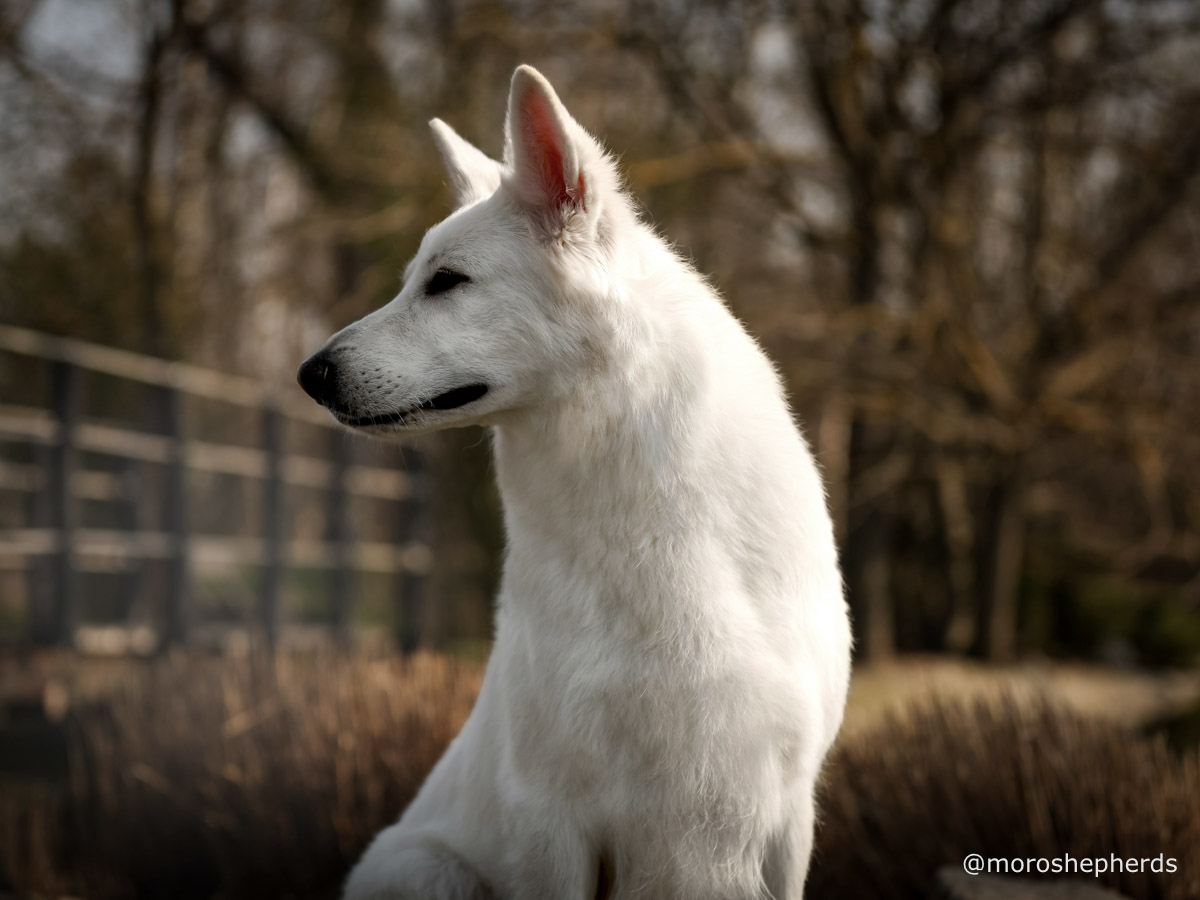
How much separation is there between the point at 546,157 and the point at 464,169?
0.51 meters

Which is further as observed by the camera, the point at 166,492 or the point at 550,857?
the point at 166,492

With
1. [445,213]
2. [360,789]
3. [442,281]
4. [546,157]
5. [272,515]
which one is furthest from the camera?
[272,515]

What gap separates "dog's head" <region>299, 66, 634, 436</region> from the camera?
7.86 feet

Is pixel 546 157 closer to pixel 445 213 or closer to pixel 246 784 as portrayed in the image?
pixel 246 784

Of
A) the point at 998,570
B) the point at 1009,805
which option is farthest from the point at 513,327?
the point at 998,570

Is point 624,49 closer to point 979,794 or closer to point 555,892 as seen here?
point 979,794

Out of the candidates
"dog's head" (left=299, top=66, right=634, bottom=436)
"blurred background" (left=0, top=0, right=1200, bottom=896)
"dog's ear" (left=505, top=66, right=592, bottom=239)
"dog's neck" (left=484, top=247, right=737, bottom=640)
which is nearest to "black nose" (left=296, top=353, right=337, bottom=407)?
"dog's head" (left=299, top=66, right=634, bottom=436)

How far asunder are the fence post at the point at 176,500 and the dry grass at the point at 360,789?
3.02 metres

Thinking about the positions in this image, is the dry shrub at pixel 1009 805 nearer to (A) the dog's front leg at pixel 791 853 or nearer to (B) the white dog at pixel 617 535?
(A) the dog's front leg at pixel 791 853

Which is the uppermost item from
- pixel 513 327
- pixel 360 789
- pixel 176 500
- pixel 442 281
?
pixel 442 281

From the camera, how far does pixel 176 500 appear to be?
26.7ft

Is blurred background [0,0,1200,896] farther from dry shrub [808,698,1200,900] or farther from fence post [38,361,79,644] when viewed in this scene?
dry shrub [808,698,1200,900]

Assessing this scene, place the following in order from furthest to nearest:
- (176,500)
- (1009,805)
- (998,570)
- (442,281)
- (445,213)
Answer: (998,570) → (445,213) → (176,500) → (1009,805) → (442,281)

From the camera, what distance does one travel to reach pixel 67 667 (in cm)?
647
